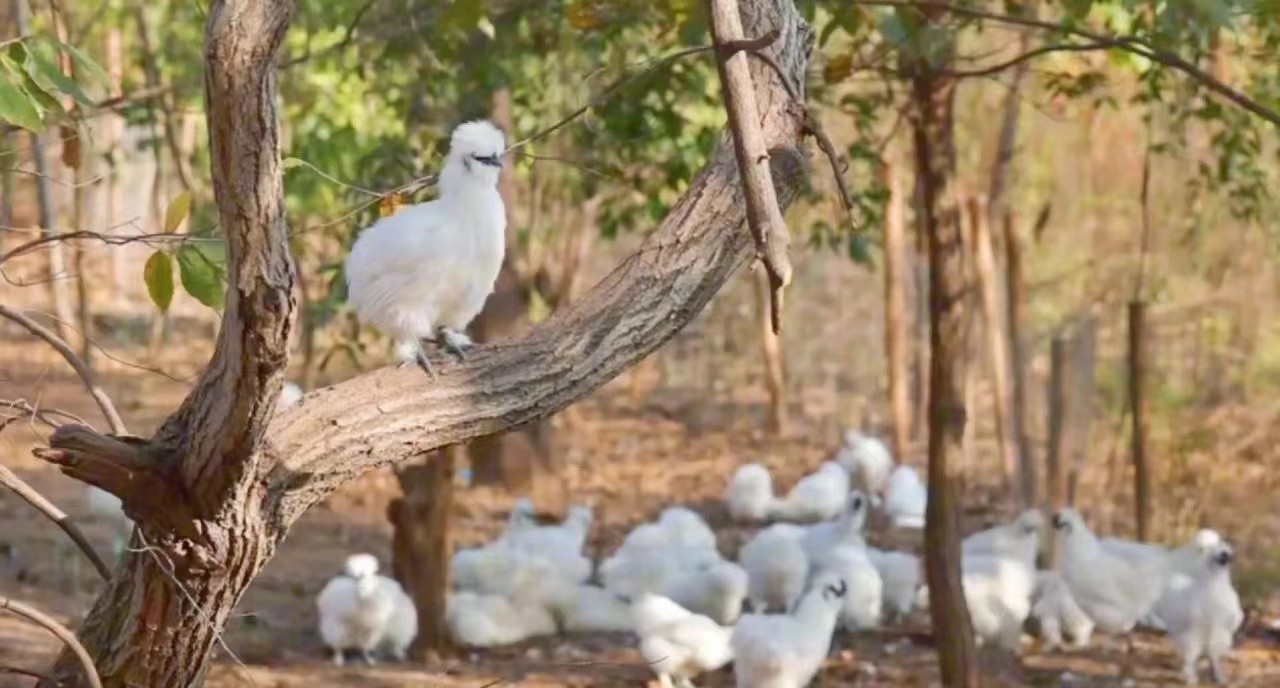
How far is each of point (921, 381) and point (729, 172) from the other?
12.0 m

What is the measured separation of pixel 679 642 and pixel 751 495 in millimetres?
4538

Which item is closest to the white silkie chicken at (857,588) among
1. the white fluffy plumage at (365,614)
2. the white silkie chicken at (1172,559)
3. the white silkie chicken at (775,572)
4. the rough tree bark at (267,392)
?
the white silkie chicken at (775,572)

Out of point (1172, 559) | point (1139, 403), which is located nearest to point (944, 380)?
point (1172, 559)

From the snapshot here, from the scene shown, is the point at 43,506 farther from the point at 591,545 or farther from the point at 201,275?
the point at 591,545

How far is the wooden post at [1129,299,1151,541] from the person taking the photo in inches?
422

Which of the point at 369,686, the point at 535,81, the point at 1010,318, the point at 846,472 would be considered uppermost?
the point at 535,81

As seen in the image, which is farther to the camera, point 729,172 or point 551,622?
point 551,622

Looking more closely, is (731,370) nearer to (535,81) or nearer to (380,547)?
(380,547)

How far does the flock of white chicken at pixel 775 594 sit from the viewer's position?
327 inches

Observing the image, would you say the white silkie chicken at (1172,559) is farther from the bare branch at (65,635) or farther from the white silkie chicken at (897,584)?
the bare branch at (65,635)

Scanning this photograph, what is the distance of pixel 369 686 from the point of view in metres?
8.19

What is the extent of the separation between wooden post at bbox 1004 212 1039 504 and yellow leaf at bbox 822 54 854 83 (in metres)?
5.54

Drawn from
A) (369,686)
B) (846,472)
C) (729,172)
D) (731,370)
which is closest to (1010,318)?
(846,472)

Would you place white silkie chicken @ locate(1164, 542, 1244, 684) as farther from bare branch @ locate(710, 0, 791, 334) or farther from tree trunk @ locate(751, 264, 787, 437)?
bare branch @ locate(710, 0, 791, 334)
